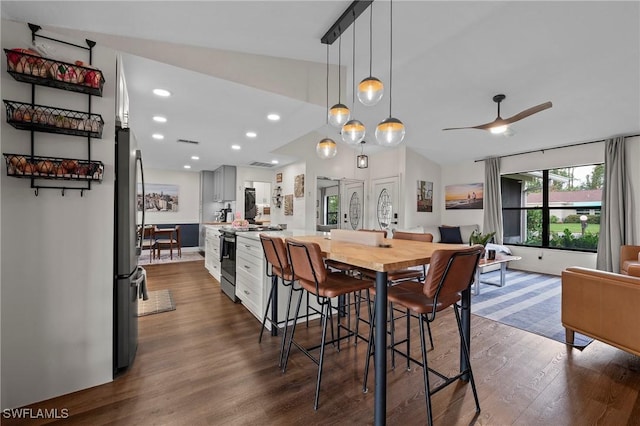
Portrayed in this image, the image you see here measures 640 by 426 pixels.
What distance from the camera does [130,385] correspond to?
70.7 inches

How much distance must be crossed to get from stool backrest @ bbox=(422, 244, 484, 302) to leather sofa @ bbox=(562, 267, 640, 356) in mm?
1391

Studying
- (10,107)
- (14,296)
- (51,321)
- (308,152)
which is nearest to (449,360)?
(51,321)

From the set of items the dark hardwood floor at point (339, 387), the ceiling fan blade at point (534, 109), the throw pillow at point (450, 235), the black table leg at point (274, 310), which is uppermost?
the ceiling fan blade at point (534, 109)

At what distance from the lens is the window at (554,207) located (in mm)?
4977

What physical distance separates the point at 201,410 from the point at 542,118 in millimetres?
5693

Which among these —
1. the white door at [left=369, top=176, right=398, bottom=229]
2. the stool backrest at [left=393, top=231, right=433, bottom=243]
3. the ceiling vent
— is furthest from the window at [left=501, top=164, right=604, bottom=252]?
the ceiling vent

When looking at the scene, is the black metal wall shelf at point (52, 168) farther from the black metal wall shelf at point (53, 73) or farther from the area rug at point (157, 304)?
the area rug at point (157, 304)

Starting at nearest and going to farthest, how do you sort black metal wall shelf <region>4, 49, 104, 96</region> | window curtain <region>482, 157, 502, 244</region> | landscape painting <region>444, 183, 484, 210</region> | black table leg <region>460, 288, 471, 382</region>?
black metal wall shelf <region>4, 49, 104, 96</region>, black table leg <region>460, 288, 471, 382</region>, window curtain <region>482, 157, 502, 244</region>, landscape painting <region>444, 183, 484, 210</region>

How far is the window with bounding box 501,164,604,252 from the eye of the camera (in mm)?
4977

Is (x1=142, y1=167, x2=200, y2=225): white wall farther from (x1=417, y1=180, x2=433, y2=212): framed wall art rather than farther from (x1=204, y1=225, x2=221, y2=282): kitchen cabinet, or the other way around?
(x1=417, y1=180, x2=433, y2=212): framed wall art

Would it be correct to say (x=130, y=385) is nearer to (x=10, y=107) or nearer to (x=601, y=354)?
(x=10, y=107)

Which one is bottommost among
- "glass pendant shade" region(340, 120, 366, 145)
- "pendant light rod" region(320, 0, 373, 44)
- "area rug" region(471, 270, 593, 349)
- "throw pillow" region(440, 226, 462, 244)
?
"area rug" region(471, 270, 593, 349)

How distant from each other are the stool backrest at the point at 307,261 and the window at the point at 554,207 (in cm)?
593

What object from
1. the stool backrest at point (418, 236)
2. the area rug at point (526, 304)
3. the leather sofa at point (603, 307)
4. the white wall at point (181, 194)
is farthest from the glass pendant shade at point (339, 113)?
the white wall at point (181, 194)
